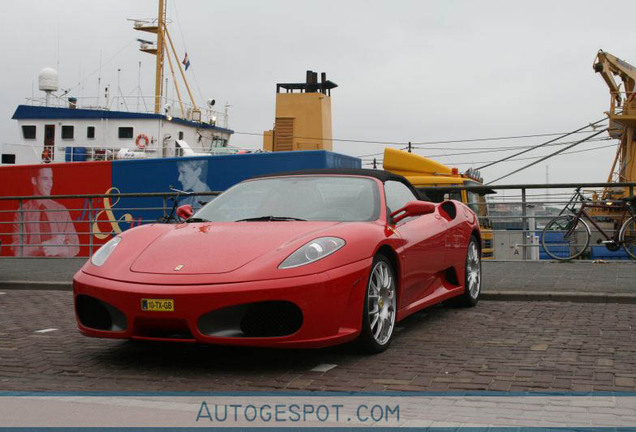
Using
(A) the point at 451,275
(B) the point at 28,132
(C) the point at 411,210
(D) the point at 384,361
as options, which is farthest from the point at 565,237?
(B) the point at 28,132

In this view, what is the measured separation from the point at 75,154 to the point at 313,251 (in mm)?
24408

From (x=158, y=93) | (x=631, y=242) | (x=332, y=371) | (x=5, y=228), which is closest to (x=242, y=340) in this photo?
(x=332, y=371)

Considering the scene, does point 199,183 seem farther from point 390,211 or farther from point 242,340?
point 242,340

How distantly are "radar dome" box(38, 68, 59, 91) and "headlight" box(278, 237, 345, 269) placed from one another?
28.6 metres

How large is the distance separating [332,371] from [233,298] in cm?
79

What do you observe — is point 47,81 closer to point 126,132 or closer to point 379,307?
point 126,132

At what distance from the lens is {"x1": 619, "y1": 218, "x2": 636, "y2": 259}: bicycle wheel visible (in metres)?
11.1

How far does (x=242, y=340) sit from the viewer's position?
425 centimetres

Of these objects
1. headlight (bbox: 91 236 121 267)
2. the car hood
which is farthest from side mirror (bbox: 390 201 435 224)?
headlight (bbox: 91 236 121 267)

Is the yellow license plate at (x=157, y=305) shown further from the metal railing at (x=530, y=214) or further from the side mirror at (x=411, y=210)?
the metal railing at (x=530, y=214)

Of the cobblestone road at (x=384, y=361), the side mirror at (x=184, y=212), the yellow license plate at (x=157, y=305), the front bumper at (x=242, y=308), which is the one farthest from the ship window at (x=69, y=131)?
the yellow license plate at (x=157, y=305)

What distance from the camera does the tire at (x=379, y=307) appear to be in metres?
4.70

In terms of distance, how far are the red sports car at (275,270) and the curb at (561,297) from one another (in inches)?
78.0

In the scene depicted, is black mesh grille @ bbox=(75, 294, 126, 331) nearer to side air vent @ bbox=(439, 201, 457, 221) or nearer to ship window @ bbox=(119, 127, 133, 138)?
side air vent @ bbox=(439, 201, 457, 221)
